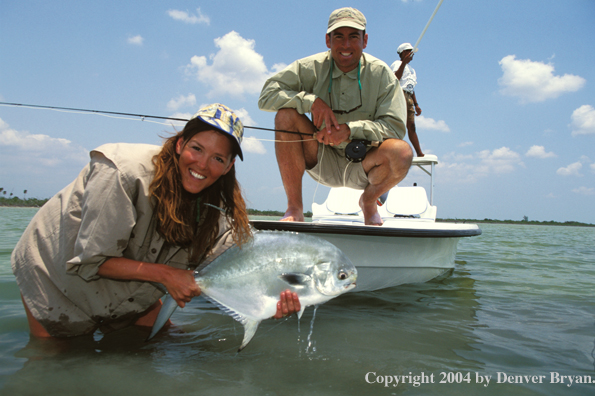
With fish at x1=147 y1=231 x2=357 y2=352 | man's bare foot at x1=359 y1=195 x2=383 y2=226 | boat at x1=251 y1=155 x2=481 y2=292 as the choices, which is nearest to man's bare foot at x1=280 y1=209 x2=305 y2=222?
boat at x1=251 y1=155 x2=481 y2=292

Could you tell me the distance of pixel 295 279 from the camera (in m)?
1.84

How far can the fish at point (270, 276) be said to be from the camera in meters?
1.83

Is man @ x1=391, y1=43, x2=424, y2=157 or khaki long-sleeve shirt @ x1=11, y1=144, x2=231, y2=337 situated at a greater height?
man @ x1=391, y1=43, x2=424, y2=157

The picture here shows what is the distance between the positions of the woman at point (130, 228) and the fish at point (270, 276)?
0.07m

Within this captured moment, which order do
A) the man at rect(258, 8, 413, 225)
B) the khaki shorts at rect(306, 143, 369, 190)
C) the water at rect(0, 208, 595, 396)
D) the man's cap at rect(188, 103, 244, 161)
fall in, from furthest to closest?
the khaki shorts at rect(306, 143, 369, 190) < the man at rect(258, 8, 413, 225) < the man's cap at rect(188, 103, 244, 161) < the water at rect(0, 208, 595, 396)

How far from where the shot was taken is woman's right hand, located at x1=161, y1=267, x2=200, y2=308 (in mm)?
1847

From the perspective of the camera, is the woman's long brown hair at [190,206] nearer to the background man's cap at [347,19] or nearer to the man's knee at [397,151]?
the man's knee at [397,151]

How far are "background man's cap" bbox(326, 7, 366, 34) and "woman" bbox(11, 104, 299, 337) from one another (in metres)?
1.80

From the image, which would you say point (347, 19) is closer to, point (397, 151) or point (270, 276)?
point (397, 151)

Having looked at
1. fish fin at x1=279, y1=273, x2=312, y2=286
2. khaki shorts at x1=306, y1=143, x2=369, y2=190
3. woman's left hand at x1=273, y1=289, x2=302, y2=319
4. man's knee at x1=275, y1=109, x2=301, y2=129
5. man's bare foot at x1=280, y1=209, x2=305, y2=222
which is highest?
man's knee at x1=275, y1=109, x2=301, y2=129

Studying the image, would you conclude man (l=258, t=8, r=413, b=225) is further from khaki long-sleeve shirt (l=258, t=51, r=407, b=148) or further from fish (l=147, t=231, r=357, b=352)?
fish (l=147, t=231, r=357, b=352)

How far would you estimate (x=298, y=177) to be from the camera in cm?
363

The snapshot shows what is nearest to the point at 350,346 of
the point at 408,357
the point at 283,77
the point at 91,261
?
the point at 408,357

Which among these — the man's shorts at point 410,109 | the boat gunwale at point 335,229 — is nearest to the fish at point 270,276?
the boat gunwale at point 335,229
